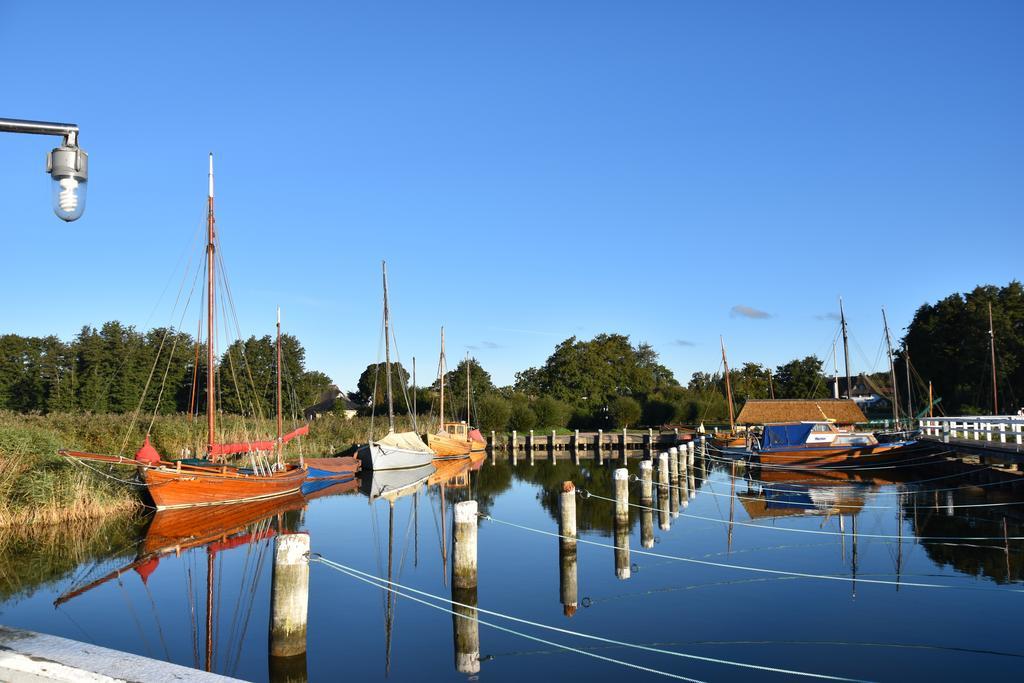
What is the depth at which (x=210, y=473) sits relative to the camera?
2623 centimetres

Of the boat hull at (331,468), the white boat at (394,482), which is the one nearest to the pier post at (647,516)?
the white boat at (394,482)

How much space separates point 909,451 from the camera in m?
37.1

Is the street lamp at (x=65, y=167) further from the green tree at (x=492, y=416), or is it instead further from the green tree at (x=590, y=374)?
the green tree at (x=590, y=374)

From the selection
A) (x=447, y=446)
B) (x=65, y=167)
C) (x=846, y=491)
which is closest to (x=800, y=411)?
(x=447, y=446)

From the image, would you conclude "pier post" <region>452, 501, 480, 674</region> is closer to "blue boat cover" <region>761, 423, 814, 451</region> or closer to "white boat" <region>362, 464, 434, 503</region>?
"white boat" <region>362, 464, 434, 503</region>

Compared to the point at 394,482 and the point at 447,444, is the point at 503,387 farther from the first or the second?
the point at 394,482

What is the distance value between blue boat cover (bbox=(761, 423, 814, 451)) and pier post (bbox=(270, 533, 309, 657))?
3295 centimetres

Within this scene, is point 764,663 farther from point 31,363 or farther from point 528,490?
point 31,363

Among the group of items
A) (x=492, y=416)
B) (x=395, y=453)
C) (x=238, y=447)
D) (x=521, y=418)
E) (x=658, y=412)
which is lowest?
(x=395, y=453)

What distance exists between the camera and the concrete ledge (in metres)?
4.21

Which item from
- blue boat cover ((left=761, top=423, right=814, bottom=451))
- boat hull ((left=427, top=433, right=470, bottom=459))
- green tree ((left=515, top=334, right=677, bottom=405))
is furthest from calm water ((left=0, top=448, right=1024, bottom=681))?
green tree ((left=515, top=334, right=677, bottom=405))

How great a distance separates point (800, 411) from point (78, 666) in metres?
58.6

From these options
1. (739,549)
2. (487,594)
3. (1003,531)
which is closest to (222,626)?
(487,594)

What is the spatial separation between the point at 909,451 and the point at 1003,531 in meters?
17.7
